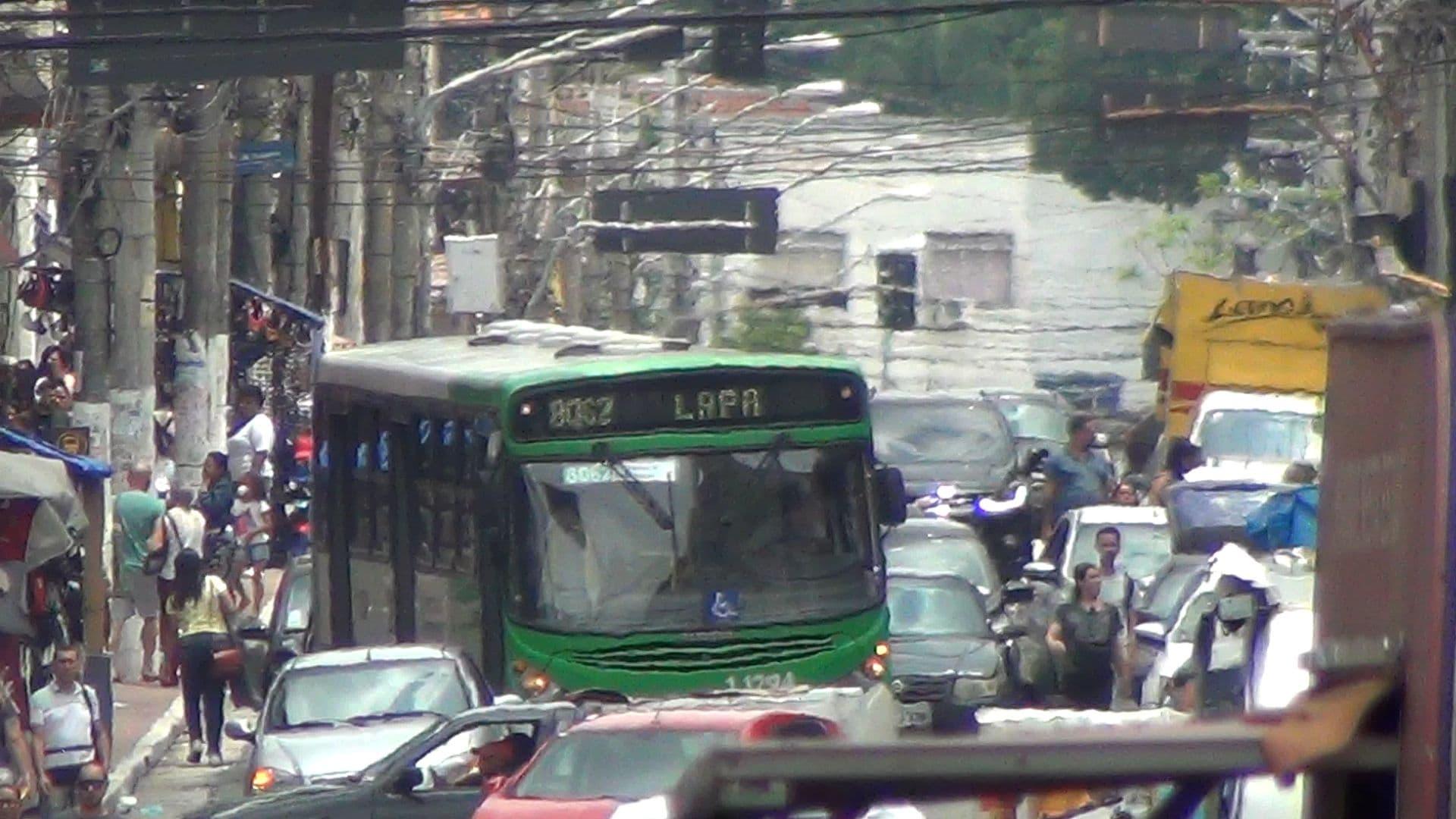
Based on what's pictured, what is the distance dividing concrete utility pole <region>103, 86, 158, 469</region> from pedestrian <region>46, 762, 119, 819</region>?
32.3ft

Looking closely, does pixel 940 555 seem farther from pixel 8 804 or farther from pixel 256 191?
pixel 256 191

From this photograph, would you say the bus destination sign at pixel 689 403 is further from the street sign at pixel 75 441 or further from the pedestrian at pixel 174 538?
the street sign at pixel 75 441

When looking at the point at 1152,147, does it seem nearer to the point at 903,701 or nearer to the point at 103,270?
the point at 103,270

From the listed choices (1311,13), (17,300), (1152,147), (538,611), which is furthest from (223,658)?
(1152,147)

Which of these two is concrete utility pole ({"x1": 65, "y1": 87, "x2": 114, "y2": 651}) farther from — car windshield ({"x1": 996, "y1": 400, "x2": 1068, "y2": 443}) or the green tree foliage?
the green tree foliage

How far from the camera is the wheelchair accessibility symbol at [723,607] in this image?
17.3 m

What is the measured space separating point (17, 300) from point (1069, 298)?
4549cm

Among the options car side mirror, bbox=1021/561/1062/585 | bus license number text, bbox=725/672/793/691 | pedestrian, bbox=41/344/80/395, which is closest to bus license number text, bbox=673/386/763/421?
bus license number text, bbox=725/672/793/691

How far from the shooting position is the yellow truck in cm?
3127

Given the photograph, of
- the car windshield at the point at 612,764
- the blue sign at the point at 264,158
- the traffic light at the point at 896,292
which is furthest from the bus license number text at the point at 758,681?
the traffic light at the point at 896,292

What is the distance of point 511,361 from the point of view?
18.9 meters

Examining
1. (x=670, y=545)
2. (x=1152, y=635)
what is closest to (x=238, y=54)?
(x=670, y=545)

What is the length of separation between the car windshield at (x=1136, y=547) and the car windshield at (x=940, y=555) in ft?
2.38

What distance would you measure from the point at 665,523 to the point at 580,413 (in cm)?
81
